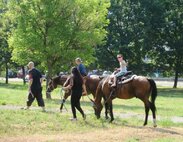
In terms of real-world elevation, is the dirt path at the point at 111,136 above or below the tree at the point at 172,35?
below

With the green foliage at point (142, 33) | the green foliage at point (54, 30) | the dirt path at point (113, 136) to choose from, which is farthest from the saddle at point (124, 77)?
the green foliage at point (142, 33)

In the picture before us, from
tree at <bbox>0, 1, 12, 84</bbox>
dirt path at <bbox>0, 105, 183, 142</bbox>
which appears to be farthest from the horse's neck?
tree at <bbox>0, 1, 12, 84</bbox>

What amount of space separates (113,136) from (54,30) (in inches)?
755

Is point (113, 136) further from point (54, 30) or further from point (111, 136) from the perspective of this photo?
point (54, 30)

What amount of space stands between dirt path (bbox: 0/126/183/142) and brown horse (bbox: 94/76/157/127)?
1.98 m

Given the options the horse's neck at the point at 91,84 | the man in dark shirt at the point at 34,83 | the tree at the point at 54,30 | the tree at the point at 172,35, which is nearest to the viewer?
the man in dark shirt at the point at 34,83

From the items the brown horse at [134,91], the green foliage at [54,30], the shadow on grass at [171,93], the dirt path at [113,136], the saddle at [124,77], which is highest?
the green foliage at [54,30]

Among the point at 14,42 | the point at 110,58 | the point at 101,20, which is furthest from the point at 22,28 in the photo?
the point at 110,58

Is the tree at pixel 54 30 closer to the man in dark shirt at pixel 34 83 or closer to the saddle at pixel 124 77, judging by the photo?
the man in dark shirt at pixel 34 83

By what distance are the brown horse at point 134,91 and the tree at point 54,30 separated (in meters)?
13.9

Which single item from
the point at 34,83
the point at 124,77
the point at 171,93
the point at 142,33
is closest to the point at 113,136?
the point at 124,77

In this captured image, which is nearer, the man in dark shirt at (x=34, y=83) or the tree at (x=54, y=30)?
the man in dark shirt at (x=34, y=83)

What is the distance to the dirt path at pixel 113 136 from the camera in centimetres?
1216

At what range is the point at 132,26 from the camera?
176 ft
